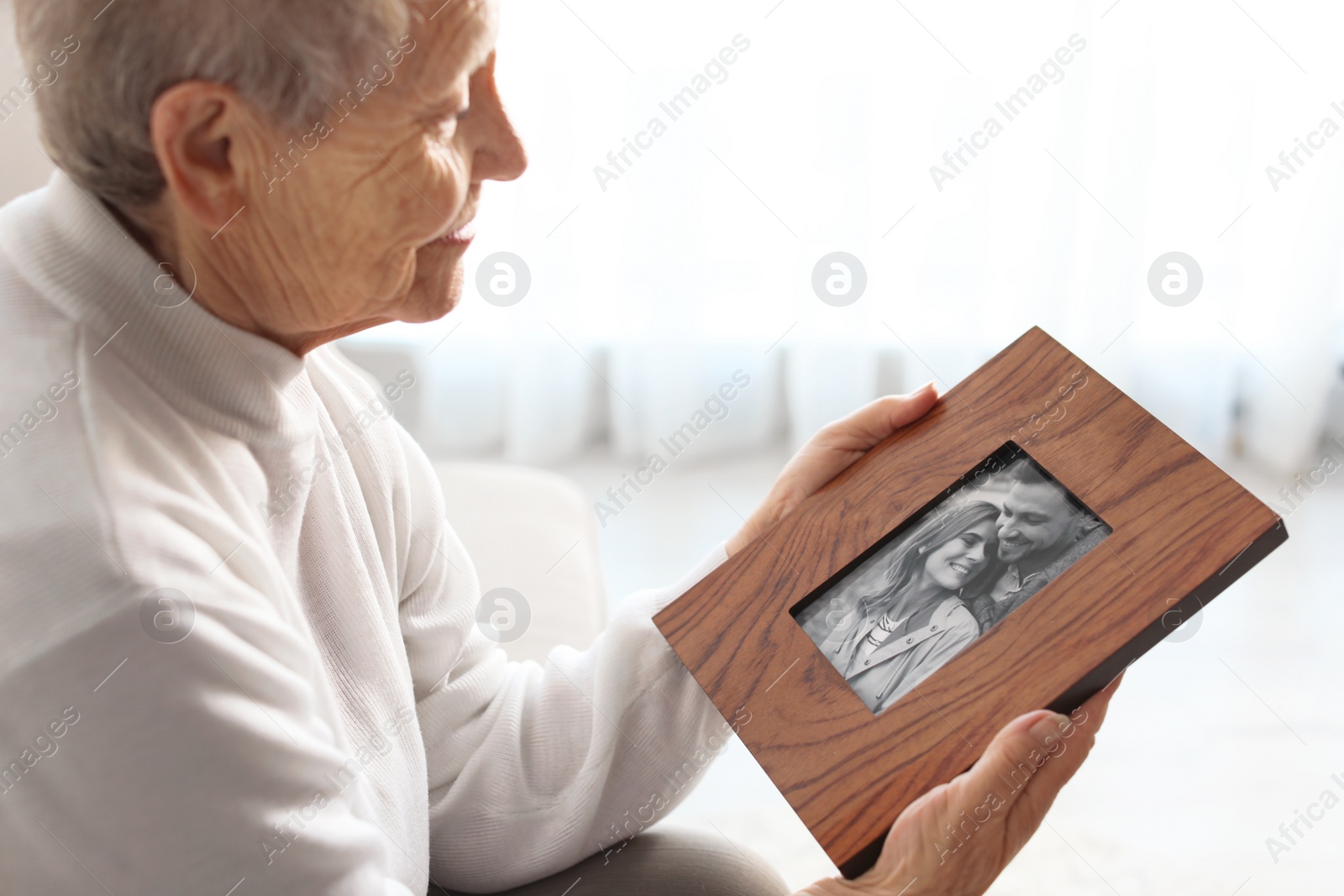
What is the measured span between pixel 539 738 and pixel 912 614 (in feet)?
1.39

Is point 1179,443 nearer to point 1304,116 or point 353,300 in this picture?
point 353,300

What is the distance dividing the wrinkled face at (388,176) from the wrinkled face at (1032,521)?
0.51 meters

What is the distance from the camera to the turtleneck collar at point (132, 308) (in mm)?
737

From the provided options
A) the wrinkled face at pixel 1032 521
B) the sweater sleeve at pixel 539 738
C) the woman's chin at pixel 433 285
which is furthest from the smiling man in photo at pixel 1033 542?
the woman's chin at pixel 433 285

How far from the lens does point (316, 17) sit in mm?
688

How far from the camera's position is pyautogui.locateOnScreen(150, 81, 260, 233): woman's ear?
2.26 ft

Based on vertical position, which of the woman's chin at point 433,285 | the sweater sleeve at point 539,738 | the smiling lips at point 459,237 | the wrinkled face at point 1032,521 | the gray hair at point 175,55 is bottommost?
the sweater sleeve at point 539,738

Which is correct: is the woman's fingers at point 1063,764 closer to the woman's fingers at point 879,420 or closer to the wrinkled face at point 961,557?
the wrinkled face at point 961,557

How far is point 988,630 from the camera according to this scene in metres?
0.92

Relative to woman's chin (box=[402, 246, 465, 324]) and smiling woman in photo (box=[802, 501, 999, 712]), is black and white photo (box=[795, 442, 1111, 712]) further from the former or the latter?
woman's chin (box=[402, 246, 465, 324])

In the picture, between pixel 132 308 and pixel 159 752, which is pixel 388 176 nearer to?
pixel 132 308

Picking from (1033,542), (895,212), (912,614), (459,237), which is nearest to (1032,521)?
(1033,542)

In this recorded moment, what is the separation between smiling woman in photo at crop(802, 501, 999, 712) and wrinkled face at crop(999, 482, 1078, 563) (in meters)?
0.01

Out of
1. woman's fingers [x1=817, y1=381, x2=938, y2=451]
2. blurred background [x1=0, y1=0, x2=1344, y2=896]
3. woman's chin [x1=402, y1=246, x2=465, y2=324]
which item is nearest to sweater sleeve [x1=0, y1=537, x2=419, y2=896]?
woman's chin [x1=402, y1=246, x2=465, y2=324]
